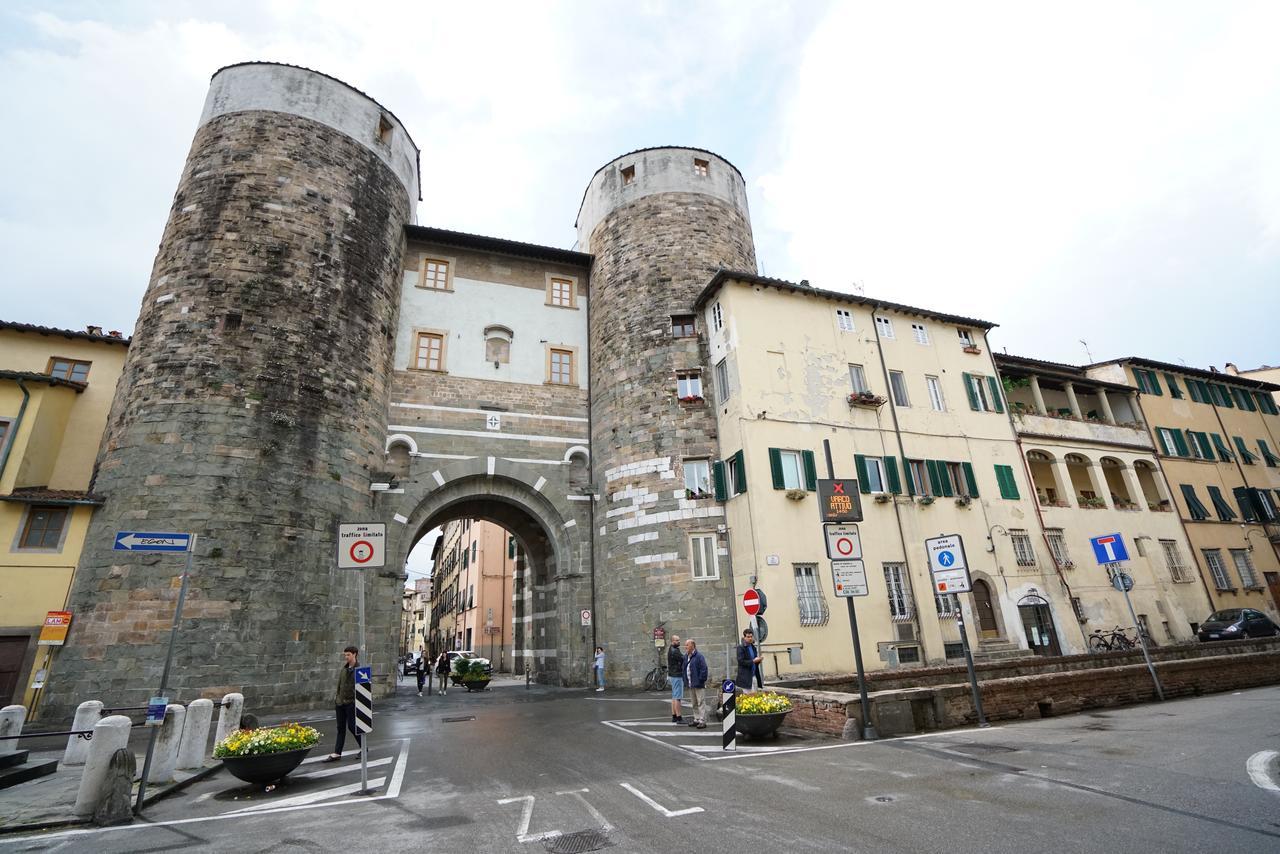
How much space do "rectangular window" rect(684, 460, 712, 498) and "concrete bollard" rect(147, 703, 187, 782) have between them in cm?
1391

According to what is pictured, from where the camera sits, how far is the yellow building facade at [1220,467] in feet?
82.5

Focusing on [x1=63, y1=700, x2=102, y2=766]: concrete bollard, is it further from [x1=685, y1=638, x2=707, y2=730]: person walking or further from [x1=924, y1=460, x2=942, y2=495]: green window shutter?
[x1=924, y1=460, x2=942, y2=495]: green window shutter

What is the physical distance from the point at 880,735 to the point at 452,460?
52.1ft

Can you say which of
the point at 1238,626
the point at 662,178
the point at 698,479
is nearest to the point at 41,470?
the point at 698,479

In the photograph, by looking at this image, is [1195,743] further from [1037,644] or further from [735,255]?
[735,255]

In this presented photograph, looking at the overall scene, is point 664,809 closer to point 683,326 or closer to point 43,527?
point 43,527

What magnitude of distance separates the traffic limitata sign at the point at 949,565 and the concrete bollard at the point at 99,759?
1104cm

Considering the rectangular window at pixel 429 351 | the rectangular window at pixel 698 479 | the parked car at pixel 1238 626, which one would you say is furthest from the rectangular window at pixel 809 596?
the parked car at pixel 1238 626

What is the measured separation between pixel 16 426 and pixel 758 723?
2070 cm

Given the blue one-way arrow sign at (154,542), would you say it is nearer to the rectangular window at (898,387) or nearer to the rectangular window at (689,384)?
the rectangular window at (689,384)

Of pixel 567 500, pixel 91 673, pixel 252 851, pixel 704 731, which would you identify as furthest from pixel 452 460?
pixel 252 851

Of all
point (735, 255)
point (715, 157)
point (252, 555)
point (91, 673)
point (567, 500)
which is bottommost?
point (91, 673)

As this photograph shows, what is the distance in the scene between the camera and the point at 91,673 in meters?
13.7

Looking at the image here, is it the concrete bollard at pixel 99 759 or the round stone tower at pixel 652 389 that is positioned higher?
the round stone tower at pixel 652 389
